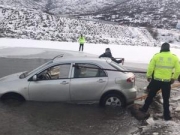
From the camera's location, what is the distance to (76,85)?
8.06m

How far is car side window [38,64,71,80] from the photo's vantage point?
8.19 meters

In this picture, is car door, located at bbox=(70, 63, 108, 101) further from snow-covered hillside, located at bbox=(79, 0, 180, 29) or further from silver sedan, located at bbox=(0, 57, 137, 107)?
snow-covered hillside, located at bbox=(79, 0, 180, 29)

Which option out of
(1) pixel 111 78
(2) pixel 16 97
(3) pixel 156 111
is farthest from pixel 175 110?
(2) pixel 16 97

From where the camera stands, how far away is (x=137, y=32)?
50719 mm

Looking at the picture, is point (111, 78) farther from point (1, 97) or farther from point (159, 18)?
point (159, 18)

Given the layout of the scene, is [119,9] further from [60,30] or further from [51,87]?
[51,87]

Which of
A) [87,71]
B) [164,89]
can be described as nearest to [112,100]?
[87,71]

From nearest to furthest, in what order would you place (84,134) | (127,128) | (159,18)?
(84,134) < (127,128) < (159,18)

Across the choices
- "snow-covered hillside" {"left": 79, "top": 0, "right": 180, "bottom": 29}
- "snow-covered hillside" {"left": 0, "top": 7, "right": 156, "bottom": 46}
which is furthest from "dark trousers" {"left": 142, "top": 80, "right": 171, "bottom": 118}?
"snow-covered hillside" {"left": 79, "top": 0, "right": 180, "bottom": 29}

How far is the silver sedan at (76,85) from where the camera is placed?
8086 millimetres

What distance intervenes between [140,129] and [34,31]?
37.2 meters

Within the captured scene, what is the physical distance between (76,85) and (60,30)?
38.3m

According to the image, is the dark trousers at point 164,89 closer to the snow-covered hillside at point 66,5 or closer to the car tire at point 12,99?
the car tire at point 12,99

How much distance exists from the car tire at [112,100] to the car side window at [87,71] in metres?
0.56
